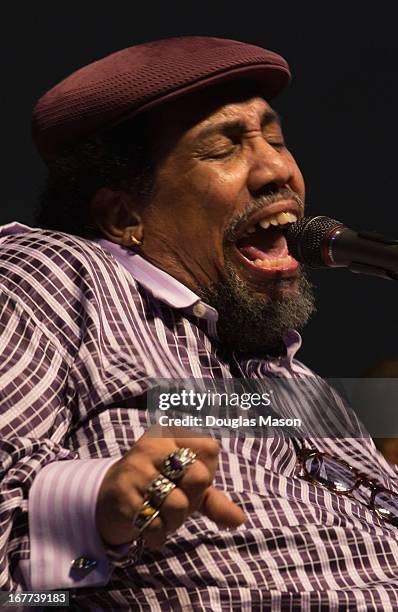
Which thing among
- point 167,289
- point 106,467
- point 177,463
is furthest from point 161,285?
point 177,463

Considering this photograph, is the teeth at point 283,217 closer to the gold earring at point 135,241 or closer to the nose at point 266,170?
the nose at point 266,170

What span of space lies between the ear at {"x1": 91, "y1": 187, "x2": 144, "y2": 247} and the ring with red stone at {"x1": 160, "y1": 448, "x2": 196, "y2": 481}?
82 centimetres

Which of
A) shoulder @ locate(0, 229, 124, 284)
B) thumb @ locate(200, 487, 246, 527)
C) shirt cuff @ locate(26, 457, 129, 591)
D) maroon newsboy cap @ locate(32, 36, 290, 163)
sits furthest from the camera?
maroon newsboy cap @ locate(32, 36, 290, 163)

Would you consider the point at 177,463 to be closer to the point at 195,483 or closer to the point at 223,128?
the point at 195,483

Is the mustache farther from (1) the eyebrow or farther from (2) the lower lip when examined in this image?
(1) the eyebrow

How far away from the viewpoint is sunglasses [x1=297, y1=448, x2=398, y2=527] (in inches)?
67.1

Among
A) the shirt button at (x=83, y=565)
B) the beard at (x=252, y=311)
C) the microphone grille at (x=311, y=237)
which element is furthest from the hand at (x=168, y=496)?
the beard at (x=252, y=311)

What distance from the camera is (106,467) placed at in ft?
4.13

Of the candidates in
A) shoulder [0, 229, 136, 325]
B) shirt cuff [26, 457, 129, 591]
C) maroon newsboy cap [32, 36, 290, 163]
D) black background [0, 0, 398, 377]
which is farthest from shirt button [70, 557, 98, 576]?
black background [0, 0, 398, 377]

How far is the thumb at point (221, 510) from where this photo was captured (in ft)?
3.54

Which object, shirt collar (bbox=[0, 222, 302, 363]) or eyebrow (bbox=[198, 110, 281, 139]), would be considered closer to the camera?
shirt collar (bbox=[0, 222, 302, 363])

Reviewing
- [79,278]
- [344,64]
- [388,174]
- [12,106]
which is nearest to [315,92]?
[344,64]

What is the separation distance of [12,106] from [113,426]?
1.10 meters

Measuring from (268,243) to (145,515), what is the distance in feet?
2.83
